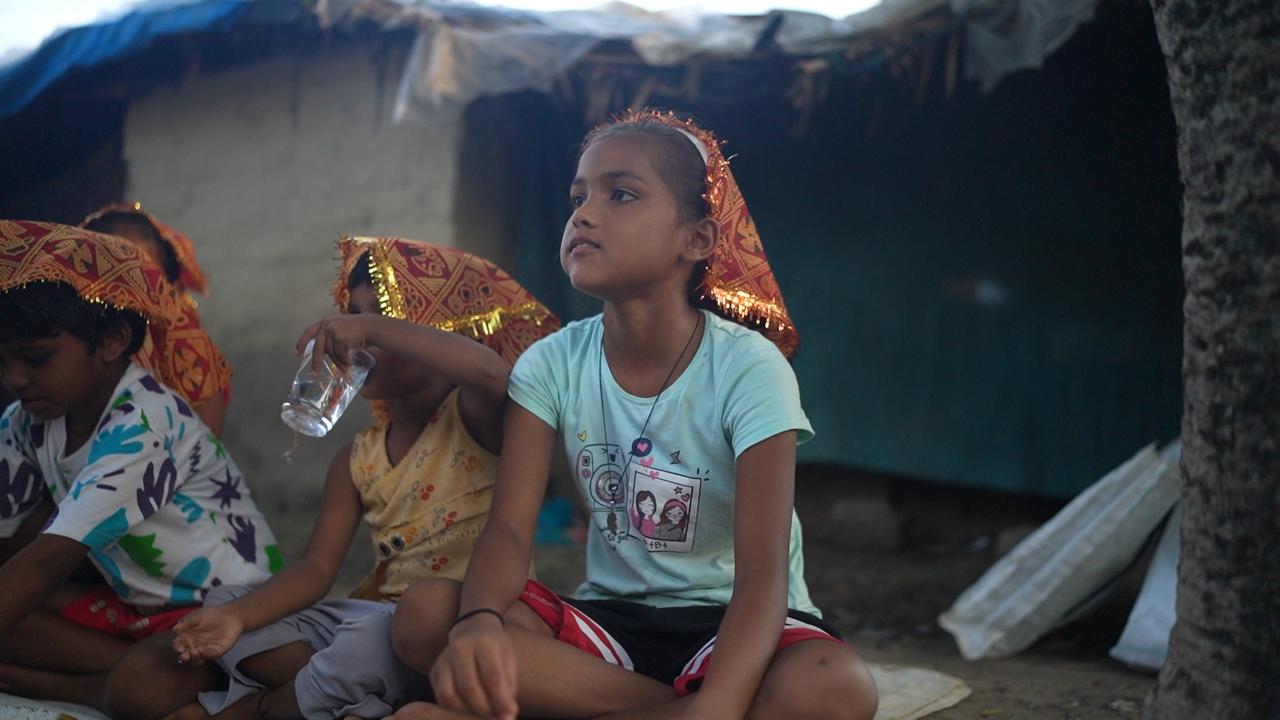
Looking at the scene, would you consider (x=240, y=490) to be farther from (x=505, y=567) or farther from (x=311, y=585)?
(x=505, y=567)

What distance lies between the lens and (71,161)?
265 inches

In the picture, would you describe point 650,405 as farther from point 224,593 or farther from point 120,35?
point 120,35

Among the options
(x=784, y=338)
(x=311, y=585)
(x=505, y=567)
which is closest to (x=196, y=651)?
(x=311, y=585)

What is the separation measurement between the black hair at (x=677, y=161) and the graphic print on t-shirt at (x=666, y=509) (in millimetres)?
544

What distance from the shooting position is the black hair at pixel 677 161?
2.23 meters

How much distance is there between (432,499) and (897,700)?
4.45 feet

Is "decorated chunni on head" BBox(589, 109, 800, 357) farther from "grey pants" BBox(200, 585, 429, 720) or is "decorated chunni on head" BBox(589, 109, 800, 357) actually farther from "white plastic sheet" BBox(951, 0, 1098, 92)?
"white plastic sheet" BBox(951, 0, 1098, 92)

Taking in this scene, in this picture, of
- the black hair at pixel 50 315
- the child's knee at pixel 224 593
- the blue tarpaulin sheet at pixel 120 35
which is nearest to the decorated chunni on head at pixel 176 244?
the black hair at pixel 50 315

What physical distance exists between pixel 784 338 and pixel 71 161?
5.94 meters

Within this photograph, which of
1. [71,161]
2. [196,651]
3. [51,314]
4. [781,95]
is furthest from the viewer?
[71,161]

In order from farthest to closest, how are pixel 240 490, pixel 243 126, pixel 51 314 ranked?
pixel 243 126, pixel 240 490, pixel 51 314

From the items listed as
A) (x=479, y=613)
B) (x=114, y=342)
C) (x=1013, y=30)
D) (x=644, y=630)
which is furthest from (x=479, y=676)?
(x=1013, y=30)

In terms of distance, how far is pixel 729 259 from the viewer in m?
2.30

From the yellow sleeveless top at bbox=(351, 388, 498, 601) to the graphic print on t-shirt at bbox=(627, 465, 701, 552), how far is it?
57 centimetres
